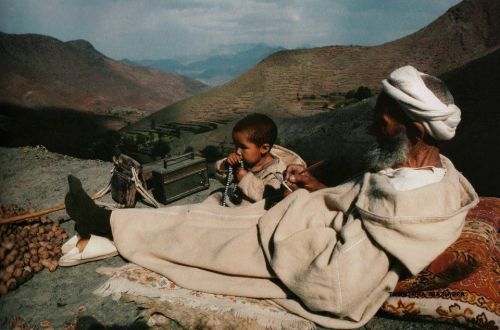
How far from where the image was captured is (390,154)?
2.38 m

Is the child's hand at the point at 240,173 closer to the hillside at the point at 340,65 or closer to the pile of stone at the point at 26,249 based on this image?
the pile of stone at the point at 26,249

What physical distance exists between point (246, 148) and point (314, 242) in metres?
1.46

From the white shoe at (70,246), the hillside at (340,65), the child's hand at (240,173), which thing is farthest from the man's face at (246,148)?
the hillside at (340,65)

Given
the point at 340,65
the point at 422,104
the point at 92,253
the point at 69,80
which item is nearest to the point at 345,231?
the point at 422,104

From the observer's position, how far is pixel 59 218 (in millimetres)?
4367

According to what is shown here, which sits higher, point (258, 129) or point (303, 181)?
point (258, 129)

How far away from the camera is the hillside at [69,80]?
23.1m

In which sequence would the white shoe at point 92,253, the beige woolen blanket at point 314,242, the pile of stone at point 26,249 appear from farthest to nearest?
the white shoe at point 92,253 → the pile of stone at point 26,249 → the beige woolen blanket at point 314,242

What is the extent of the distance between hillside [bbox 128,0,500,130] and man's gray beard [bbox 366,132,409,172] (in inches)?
457

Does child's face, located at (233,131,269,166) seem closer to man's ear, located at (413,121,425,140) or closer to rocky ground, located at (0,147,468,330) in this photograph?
rocky ground, located at (0,147,468,330)

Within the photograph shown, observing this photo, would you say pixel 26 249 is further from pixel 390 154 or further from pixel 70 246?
pixel 390 154

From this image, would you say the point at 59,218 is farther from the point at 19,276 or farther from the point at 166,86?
the point at 166,86

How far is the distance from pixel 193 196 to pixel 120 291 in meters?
2.61

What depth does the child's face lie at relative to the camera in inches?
137
